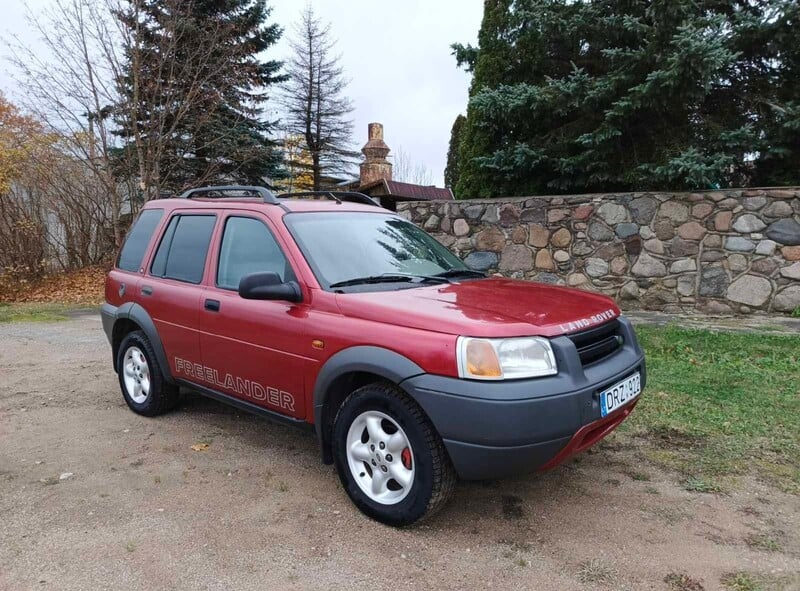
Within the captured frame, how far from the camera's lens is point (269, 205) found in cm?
382

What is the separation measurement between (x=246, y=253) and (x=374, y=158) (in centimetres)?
2766

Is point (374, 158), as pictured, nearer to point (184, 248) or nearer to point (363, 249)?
point (184, 248)

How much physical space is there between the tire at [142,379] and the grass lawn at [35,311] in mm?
6422

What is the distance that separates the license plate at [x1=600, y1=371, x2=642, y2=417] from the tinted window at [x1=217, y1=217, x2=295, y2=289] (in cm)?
192

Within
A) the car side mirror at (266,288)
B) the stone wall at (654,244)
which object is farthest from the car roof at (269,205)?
the stone wall at (654,244)

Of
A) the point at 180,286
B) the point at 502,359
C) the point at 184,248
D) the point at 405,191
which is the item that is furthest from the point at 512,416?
the point at 405,191

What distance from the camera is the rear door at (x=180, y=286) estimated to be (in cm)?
410

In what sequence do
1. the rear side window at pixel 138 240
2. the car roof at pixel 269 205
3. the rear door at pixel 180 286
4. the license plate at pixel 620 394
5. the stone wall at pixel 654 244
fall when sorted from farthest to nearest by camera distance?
the stone wall at pixel 654 244 < the rear side window at pixel 138 240 < the rear door at pixel 180 286 < the car roof at pixel 269 205 < the license plate at pixel 620 394

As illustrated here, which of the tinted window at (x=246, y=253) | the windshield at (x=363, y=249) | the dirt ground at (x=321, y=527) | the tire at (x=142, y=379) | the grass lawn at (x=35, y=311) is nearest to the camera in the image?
the dirt ground at (x=321, y=527)

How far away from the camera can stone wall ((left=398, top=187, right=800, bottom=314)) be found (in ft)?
25.1

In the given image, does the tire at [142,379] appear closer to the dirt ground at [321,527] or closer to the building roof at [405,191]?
the dirt ground at [321,527]

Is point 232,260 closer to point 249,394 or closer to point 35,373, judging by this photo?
point 249,394

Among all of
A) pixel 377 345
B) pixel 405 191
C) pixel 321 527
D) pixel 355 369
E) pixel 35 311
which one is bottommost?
pixel 35 311

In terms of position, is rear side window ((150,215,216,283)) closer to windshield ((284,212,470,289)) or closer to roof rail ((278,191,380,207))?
roof rail ((278,191,380,207))
